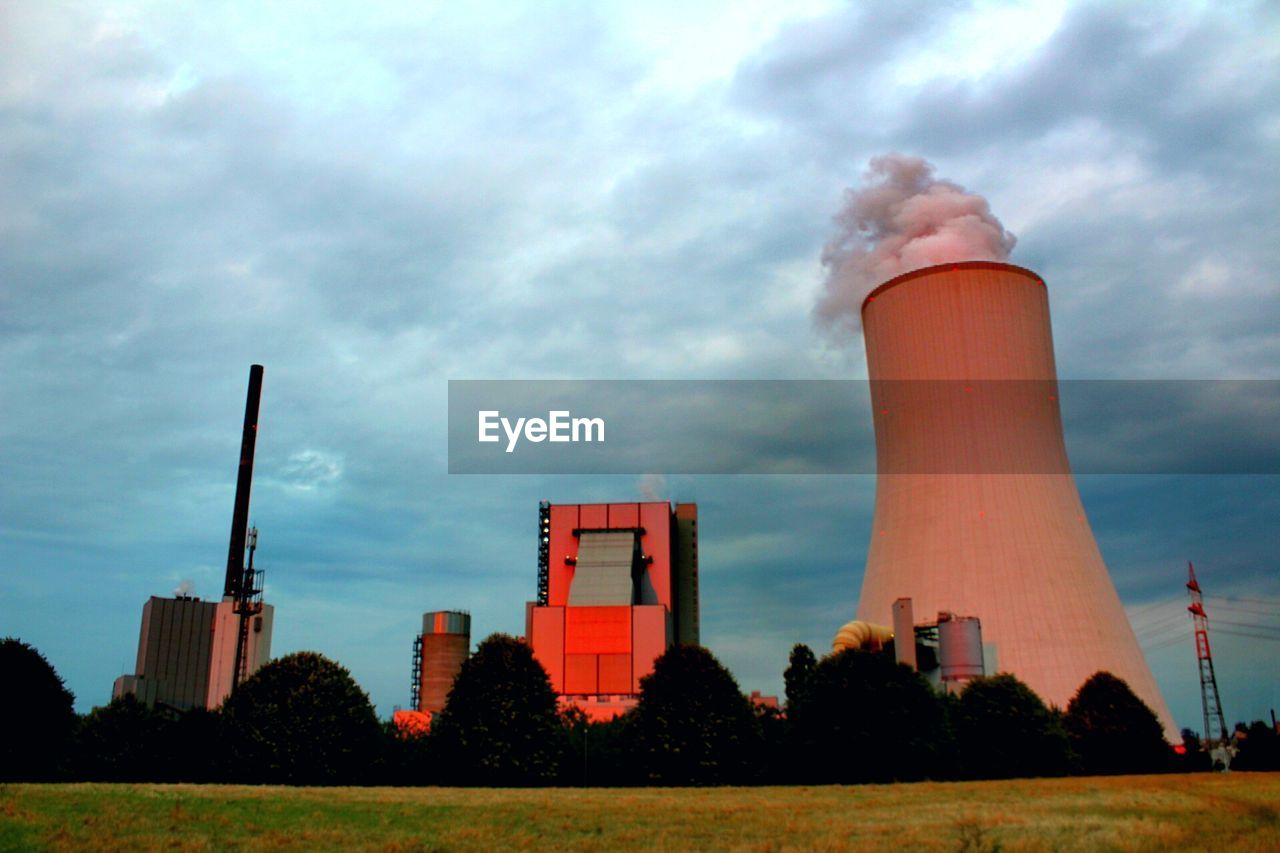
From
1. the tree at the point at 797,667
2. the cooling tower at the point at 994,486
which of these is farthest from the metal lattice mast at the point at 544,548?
the cooling tower at the point at 994,486

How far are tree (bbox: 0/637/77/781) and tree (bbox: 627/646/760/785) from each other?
12999mm

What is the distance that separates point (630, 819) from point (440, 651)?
3885cm

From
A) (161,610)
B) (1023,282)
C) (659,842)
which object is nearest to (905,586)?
(1023,282)

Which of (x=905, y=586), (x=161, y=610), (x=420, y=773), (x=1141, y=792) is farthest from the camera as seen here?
(x=161, y=610)

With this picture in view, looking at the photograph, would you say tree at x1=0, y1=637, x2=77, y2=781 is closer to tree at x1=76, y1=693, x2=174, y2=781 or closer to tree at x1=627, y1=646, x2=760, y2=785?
tree at x1=76, y1=693, x2=174, y2=781

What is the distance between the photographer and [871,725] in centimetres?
2539

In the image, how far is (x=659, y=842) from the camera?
11.4 meters

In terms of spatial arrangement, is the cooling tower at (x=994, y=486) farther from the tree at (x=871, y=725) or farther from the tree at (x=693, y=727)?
the tree at (x=693, y=727)

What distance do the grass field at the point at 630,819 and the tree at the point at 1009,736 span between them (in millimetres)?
9630

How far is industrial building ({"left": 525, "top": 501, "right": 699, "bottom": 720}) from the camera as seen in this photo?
4353 centimetres

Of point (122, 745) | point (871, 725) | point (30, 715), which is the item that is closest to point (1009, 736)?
point (871, 725)

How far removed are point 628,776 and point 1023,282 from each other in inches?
826

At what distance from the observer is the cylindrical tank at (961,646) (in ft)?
113

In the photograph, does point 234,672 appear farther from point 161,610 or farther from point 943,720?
point 943,720
